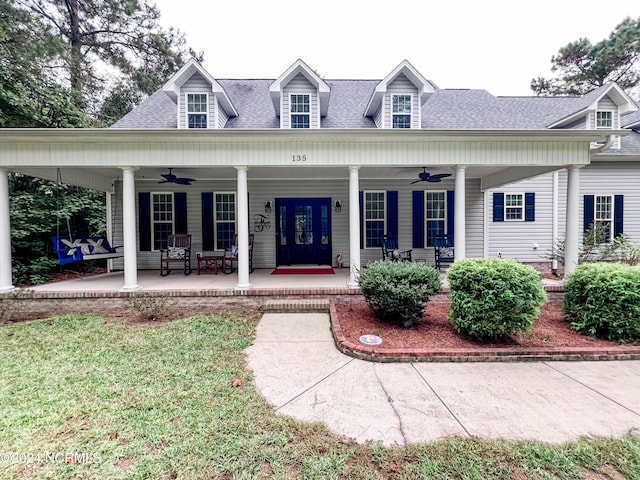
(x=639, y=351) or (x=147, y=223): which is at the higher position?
(x=147, y=223)

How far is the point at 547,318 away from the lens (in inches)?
192

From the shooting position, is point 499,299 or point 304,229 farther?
point 304,229

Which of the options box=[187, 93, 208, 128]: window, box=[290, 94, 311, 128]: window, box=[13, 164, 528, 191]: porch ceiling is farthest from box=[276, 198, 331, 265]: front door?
box=[187, 93, 208, 128]: window

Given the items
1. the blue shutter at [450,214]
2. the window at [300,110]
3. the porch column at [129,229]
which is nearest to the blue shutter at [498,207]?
the blue shutter at [450,214]

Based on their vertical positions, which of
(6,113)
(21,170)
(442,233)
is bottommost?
(442,233)

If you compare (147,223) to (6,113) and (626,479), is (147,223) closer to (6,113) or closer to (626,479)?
(6,113)

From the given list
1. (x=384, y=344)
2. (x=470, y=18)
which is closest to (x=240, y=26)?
(x=470, y=18)

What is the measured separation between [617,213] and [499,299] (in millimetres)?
9116

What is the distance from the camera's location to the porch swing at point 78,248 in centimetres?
600

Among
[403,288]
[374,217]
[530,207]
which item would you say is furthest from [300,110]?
[530,207]

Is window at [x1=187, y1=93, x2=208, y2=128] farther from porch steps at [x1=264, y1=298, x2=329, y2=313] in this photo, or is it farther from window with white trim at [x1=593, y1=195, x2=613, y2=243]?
window with white trim at [x1=593, y1=195, x2=613, y2=243]

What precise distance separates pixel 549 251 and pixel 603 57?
1630cm

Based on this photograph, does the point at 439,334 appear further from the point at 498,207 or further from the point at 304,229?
the point at 498,207

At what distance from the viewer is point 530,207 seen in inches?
351
